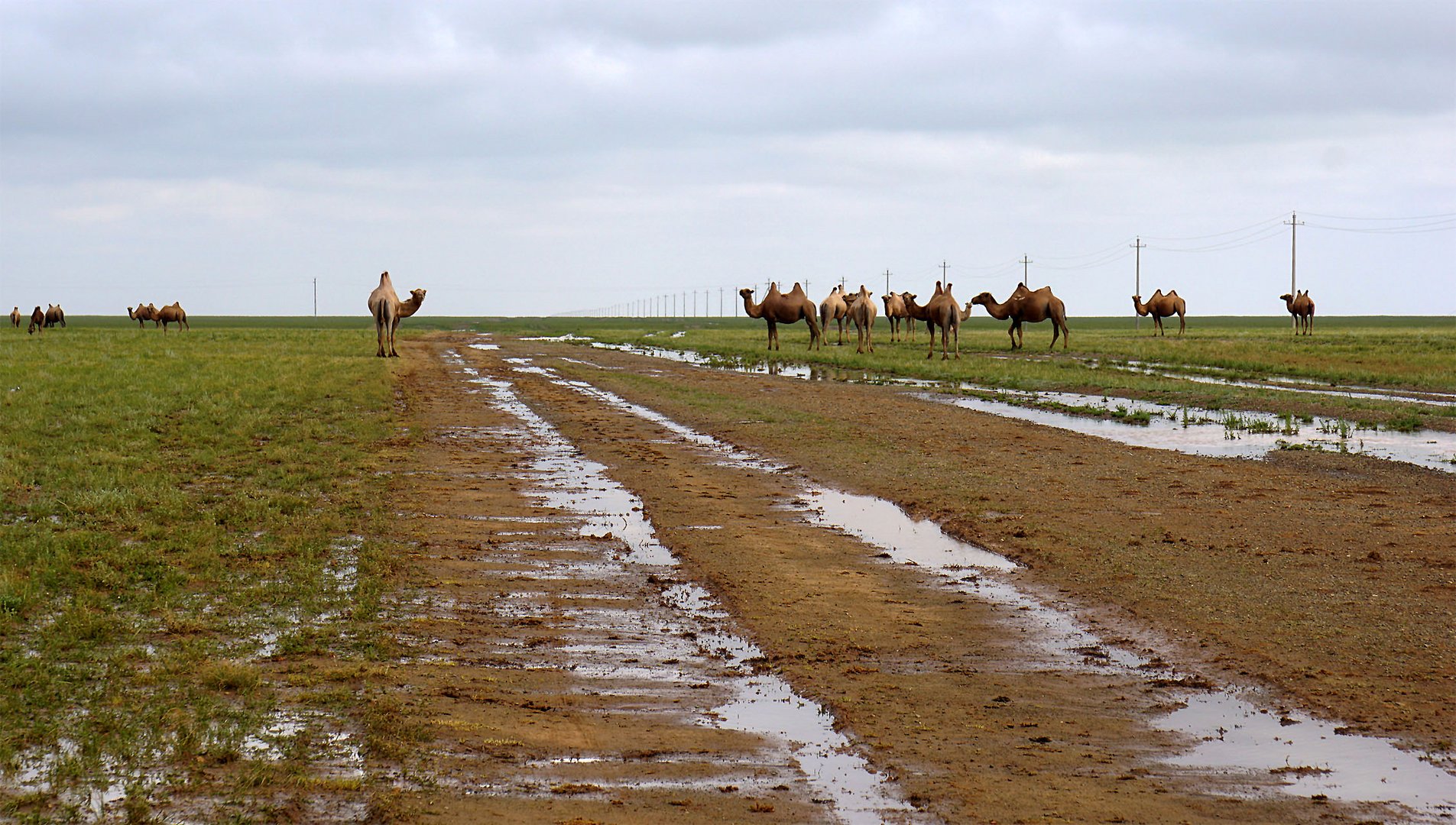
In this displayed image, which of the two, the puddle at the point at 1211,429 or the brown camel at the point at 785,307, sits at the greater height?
the brown camel at the point at 785,307

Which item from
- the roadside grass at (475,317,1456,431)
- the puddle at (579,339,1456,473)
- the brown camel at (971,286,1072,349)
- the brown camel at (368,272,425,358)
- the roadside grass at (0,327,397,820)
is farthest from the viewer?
the brown camel at (971,286,1072,349)

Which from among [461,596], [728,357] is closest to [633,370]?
[728,357]

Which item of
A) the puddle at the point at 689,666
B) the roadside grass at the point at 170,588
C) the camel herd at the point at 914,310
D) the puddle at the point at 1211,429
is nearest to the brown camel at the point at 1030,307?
the camel herd at the point at 914,310

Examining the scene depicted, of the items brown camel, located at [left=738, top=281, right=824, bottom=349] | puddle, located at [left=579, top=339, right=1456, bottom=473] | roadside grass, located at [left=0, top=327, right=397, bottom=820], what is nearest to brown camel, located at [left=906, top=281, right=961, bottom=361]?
brown camel, located at [left=738, top=281, right=824, bottom=349]

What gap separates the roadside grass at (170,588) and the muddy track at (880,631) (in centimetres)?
61

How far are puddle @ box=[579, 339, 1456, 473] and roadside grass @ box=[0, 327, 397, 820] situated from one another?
10179 millimetres

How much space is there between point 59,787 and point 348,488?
7597mm

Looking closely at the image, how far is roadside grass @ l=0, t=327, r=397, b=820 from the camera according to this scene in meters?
5.11

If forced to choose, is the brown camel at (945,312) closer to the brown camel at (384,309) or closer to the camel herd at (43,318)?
the brown camel at (384,309)

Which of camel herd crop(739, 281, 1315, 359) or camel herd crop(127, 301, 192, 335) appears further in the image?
camel herd crop(127, 301, 192, 335)

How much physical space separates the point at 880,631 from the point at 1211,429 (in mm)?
13218

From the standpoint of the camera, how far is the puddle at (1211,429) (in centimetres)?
1585

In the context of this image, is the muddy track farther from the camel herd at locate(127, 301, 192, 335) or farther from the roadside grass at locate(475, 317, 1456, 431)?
the camel herd at locate(127, 301, 192, 335)

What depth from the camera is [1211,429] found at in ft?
61.8
